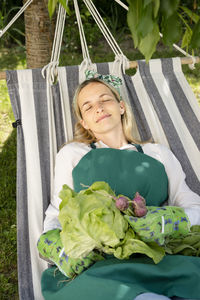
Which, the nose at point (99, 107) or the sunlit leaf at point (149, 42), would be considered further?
the nose at point (99, 107)

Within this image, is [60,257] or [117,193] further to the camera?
[117,193]

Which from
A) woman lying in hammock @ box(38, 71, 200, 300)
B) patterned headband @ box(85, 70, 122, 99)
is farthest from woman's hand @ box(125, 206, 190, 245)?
patterned headband @ box(85, 70, 122, 99)

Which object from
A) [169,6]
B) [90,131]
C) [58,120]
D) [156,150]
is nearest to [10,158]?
[58,120]

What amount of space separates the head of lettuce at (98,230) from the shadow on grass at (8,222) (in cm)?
106

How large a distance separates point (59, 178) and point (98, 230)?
75 cm

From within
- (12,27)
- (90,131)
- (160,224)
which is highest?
(12,27)

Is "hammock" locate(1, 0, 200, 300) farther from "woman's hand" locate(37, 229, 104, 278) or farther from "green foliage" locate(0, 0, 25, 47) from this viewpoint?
"green foliage" locate(0, 0, 25, 47)

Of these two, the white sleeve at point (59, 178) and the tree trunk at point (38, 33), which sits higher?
the tree trunk at point (38, 33)

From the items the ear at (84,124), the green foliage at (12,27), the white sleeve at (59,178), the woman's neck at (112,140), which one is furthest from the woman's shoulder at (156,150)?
the green foliage at (12,27)

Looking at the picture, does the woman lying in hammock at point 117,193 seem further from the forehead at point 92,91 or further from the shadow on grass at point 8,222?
the shadow on grass at point 8,222

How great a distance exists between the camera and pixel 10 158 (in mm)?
4023

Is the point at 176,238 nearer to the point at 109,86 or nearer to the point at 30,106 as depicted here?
the point at 109,86

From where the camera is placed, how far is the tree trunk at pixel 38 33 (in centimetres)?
329

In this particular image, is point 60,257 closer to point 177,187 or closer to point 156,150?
point 177,187
